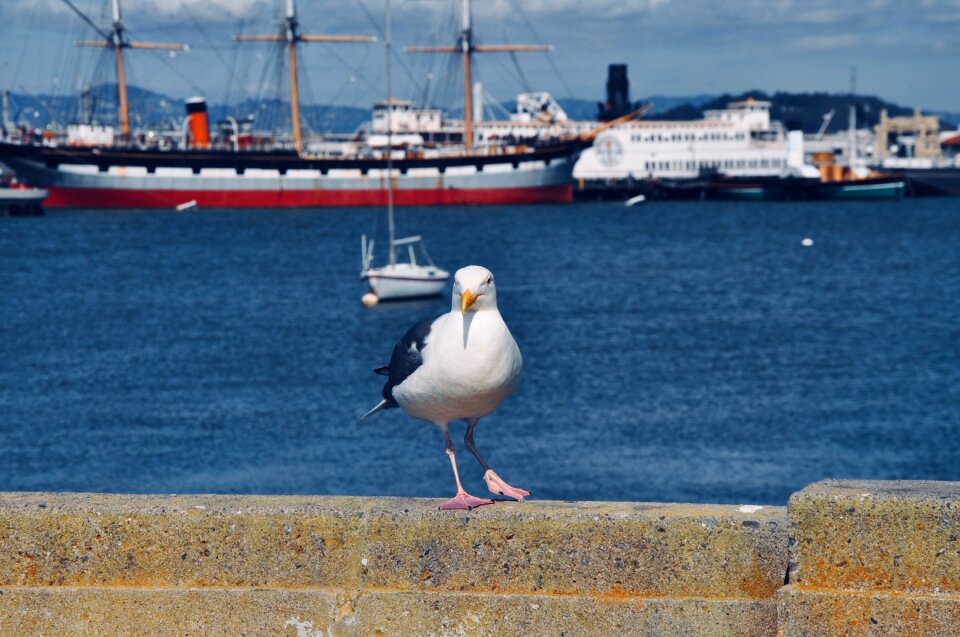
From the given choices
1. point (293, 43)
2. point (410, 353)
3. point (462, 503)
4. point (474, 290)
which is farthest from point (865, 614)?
point (293, 43)

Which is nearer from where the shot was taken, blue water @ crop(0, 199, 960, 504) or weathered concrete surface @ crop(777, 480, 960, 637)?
weathered concrete surface @ crop(777, 480, 960, 637)

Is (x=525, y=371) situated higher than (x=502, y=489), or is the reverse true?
(x=502, y=489)

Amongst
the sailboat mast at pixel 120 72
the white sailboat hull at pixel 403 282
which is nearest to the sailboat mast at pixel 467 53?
the sailboat mast at pixel 120 72

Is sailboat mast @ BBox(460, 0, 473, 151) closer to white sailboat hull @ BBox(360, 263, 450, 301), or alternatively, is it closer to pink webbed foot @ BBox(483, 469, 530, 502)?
white sailboat hull @ BBox(360, 263, 450, 301)

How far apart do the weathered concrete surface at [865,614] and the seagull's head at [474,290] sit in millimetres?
1213

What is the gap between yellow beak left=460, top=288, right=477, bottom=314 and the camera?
445cm

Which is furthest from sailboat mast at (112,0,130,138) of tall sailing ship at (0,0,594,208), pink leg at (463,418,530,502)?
pink leg at (463,418,530,502)

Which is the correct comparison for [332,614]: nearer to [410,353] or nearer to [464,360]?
[464,360]

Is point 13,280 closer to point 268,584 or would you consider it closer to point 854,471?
point 854,471

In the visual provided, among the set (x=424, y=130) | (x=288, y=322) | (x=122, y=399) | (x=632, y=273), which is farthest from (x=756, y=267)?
(x=424, y=130)

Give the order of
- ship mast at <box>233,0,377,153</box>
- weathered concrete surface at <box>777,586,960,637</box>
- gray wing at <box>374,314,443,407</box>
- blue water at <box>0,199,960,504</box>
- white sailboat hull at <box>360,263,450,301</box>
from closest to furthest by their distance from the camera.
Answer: weathered concrete surface at <box>777,586,960,637</box> < gray wing at <box>374,314,443,407</box> < blue water at <box>0,199,960,504</box> < white sailboat hull at <box>360,263,450,301</box> < ship mast at <box>233,0,377,153</box>

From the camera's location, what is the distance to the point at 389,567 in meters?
4.29

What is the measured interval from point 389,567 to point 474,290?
0.84m

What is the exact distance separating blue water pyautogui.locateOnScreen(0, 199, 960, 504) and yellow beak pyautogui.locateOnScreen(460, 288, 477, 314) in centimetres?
1823
